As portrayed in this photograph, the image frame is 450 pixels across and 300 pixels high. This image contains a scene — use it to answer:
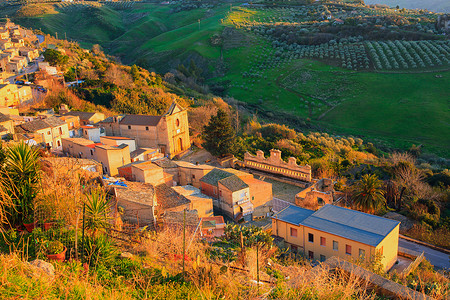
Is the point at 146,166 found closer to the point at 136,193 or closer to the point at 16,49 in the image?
the point at 136,193

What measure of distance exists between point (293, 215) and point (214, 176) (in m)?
6.53

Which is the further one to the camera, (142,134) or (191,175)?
(142,134)

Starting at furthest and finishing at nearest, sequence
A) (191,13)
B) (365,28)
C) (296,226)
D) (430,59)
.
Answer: (191,13) < (365,28) < (430,59) < (296,226)

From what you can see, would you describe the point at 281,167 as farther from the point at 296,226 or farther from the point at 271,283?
the point at 271,283

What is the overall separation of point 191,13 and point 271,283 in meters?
128

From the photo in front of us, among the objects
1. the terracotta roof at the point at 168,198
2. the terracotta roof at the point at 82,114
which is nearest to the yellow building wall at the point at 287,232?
the terracotta roof at the point at 168,198

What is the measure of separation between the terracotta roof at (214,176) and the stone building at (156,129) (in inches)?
337

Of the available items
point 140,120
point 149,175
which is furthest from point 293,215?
point 140,120

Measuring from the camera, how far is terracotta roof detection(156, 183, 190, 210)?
2206 cm

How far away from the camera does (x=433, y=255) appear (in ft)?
68.0

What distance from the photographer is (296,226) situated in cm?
2045

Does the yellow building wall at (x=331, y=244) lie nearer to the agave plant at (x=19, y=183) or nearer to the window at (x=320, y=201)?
the window at (x=320, y=201)

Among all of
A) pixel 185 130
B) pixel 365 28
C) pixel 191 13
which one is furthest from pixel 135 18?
pixel 185 130

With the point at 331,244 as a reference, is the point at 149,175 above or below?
above
